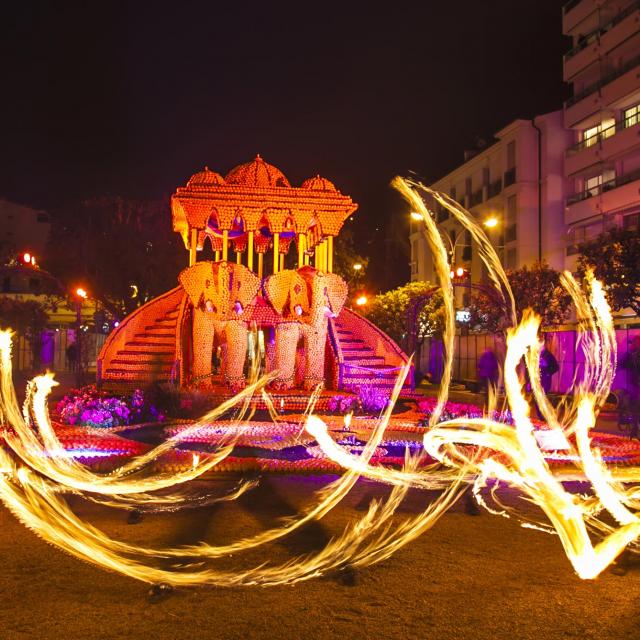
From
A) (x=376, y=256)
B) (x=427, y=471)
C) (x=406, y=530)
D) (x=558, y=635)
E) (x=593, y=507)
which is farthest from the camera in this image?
(x=376, y=256)

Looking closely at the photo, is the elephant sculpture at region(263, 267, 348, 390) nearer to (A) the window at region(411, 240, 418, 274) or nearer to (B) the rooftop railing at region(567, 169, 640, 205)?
(B) the rooftop railing at region(567, 169, 640, 205)

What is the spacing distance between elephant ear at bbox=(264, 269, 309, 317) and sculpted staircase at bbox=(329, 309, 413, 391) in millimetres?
2089

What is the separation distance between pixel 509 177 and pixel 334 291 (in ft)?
102

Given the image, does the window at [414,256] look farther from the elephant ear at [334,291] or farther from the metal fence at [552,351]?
the elephant ear at [334,291]

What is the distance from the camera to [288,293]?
20.5 m

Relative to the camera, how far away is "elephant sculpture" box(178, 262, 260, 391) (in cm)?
2031

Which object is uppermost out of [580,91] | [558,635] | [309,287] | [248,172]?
[580,91]

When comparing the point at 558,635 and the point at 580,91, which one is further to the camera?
the point at 580,91

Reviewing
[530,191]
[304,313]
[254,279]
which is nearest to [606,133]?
[530,191]

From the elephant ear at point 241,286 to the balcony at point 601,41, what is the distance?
28200 millimetres

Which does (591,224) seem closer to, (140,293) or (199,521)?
(140,293)

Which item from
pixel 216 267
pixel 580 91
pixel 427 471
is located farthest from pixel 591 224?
pixel 427 471

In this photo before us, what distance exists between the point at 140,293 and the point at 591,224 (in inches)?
1032

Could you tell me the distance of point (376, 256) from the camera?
66.8 metres
